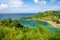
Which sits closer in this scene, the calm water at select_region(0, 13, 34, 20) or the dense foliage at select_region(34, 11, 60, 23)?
the calm water at select_region(0, 13, 34, 20)

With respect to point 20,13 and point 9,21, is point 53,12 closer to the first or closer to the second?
point 20,13

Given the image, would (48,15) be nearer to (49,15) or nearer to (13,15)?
(49,15)

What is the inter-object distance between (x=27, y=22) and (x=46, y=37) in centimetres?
225

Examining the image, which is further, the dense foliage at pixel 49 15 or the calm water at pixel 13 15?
the dense foliage at pixel 49 15

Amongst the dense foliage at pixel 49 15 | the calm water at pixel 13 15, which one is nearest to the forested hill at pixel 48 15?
the dense foliage at pixel 49 15

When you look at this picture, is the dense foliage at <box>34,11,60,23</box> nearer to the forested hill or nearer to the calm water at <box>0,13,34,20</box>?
the forested hill

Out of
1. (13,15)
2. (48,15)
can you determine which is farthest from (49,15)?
(13,15)

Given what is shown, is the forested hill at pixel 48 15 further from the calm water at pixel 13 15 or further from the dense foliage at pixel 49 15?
the calm water at pixel 13 15

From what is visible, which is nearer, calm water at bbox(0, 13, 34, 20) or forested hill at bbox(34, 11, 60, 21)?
calm water at bbox(0, 13, 34, 20)

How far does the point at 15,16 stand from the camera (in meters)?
4.99

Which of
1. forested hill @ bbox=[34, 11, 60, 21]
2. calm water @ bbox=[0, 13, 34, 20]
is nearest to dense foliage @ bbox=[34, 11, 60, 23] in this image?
forested hill @ bbox=[34, 11, 60, 21]

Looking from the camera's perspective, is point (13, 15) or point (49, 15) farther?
point (49, 15)

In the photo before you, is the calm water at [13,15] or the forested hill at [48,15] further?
the forested hill at [48,15]

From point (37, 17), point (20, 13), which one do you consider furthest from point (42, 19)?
point (20, 13)
